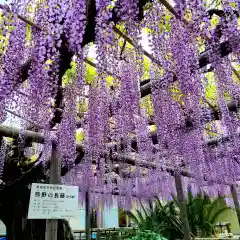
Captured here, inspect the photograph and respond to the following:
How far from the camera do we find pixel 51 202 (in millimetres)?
3123

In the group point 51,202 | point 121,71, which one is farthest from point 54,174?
point 121,71

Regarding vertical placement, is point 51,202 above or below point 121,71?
below

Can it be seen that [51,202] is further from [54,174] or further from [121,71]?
[121,71]

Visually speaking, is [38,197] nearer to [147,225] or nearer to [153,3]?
[153,3]

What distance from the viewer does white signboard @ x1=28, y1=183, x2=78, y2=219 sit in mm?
3023

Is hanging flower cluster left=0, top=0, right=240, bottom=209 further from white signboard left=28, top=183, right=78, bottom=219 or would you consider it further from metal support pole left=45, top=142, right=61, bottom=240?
white signboard left=28, top=183, right=78, bottom=219

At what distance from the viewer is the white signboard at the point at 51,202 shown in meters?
3.02

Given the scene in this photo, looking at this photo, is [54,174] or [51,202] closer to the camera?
[51,202]

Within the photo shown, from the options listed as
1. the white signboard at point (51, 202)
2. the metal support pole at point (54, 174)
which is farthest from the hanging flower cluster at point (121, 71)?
the white signboard at point (51, 202)

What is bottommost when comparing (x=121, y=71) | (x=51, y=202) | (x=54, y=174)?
(x=51, y=202)

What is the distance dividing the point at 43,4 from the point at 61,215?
7.52 ft

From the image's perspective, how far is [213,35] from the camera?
7.85ft

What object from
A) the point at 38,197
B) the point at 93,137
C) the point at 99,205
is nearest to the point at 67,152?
the point at 93,137

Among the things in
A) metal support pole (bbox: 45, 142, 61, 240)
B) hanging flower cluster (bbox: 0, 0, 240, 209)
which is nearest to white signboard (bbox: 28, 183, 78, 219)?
metal support pole (bbox: 45, 142, 61, 240)
